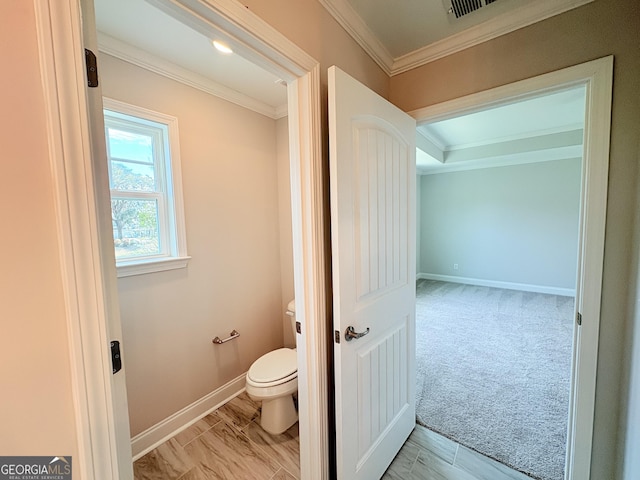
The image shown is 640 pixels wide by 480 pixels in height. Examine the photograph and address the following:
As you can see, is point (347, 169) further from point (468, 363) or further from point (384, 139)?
point (468, 363)

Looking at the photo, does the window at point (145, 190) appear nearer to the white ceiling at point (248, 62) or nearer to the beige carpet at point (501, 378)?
the white ceiling at point (248, 62)

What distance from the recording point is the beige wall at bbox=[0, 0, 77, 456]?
0.49 meters

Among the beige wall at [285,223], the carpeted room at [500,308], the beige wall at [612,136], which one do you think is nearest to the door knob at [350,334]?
the beige wall at [612,136]

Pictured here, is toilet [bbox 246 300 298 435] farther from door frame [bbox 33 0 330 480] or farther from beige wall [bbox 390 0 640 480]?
beige wall [bbox 390 0 640 480]

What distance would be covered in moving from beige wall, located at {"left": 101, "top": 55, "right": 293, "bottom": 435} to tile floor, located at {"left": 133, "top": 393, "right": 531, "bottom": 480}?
0.23 meters

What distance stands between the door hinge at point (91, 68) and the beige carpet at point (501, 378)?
2.41m

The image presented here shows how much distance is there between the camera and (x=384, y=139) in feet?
4.24

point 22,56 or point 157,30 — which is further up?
point 157,30

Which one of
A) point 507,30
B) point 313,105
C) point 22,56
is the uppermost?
point 507,30

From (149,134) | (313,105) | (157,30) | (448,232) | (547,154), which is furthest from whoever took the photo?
(448,232)

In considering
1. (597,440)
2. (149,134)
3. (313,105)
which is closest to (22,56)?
(313,105)

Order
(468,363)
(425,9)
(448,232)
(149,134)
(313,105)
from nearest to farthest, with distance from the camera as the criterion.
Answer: (313,105), (425,9), (149,134), (468,363), (448,232)

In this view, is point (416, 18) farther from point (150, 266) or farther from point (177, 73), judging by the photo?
point (150, 266)

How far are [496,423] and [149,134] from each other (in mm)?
3095
